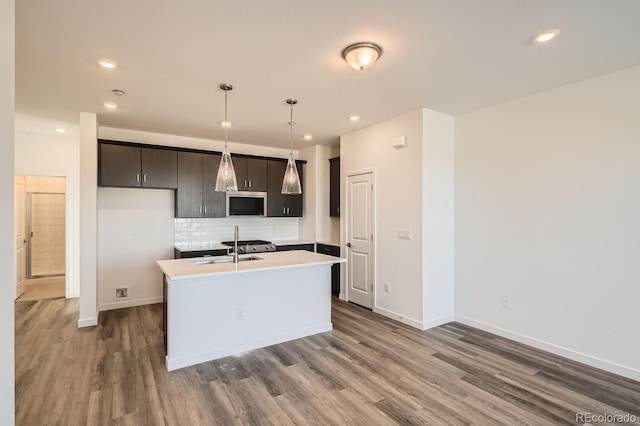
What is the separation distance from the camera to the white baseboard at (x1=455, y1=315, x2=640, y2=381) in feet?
9.30

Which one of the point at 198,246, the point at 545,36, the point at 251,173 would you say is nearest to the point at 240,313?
the point at 198,246

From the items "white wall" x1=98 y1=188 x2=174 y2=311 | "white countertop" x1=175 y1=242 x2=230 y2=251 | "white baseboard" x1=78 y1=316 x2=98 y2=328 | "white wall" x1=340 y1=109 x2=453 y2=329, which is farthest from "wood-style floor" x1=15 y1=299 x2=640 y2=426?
"white countertop" x1=175 y1=242 x2=230 y2=251

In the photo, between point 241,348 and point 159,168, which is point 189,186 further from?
point 241,348

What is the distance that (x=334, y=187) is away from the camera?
5785mm

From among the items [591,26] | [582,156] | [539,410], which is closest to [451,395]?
[539,410]

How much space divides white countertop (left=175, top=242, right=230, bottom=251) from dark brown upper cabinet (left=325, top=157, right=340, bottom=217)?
196 centimetres

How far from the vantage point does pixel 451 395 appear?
101 inches

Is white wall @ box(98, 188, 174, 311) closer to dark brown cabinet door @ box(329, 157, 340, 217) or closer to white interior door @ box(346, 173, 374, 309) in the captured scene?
dark brown cabinet door @ box(329, 157, 340, 217)

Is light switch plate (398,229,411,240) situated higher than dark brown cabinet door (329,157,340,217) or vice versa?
dark brown cabinet door (329,157,340,217)

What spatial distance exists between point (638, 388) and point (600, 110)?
2444 mm

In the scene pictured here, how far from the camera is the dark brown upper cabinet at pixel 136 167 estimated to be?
4.57 m

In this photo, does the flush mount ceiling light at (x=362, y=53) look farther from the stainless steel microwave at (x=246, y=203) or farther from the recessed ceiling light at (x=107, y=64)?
the stainless steel microwave at (x=246, y=203)

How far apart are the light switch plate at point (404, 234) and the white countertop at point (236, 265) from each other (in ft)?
3.25

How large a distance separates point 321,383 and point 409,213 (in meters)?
2.31
